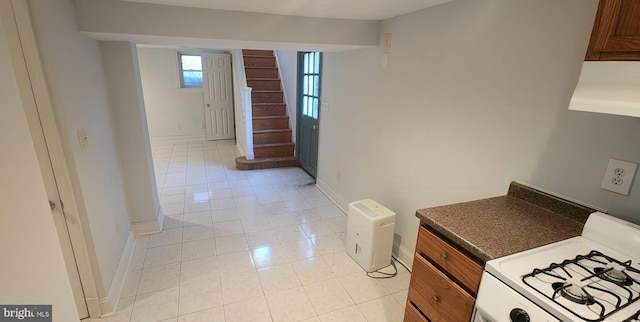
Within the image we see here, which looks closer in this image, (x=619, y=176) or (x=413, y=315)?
(x=619, y=176)

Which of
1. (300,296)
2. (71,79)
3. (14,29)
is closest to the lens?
(14,29)

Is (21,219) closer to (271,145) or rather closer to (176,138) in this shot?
(271,145)

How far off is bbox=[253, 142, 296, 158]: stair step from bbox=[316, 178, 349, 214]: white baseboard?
3.78 ft

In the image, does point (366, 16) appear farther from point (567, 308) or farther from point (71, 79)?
point (567, 308)

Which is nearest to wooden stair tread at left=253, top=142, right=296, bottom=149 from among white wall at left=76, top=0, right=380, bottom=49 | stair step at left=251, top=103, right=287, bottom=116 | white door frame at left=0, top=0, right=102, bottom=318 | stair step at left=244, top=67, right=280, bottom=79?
stair step at left=251, top=103, right=287, bottom=116

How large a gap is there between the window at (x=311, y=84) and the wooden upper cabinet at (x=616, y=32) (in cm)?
A: 312

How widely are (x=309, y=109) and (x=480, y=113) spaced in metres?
2.88

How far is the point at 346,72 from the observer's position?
3143mm

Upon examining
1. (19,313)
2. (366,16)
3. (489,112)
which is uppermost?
(366,16)

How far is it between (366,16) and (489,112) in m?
1.27

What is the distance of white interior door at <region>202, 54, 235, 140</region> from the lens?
20.1ft

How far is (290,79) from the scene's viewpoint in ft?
16.8

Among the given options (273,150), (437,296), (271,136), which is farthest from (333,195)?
(437,296)

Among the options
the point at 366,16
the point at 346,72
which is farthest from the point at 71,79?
the point at 346,72
